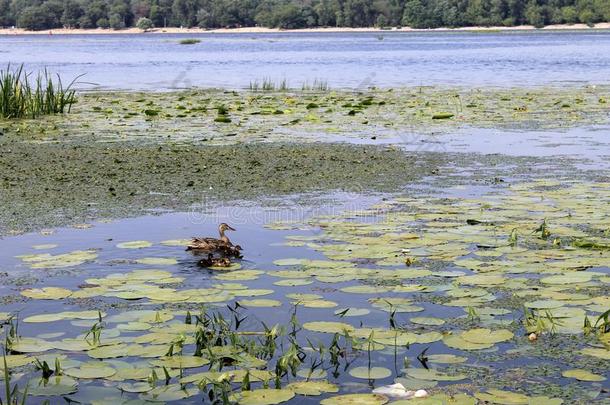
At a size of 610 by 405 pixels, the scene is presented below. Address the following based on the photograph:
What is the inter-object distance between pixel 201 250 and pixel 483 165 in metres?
5.60

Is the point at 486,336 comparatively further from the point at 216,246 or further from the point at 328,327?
the point at 216,246

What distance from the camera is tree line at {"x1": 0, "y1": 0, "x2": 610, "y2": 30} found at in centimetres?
13025

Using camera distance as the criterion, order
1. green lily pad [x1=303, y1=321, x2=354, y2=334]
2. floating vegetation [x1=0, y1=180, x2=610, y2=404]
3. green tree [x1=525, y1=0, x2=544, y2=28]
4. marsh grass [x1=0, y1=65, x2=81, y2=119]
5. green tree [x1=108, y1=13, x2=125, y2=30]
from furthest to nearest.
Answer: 1. green tree [x1=108, y1=13, x2=125, y2=30]
2. green tree [x1=525, y1=0, x2=544, y2=28]
3. marsh grass [x1=0, y1=65, x2=81, y2=119]
4. green lily pad [x1=303, y1=321, x2=354, y2=334]
5. floating vegetation [x1=0, y1=180, x2=610, y2=404]

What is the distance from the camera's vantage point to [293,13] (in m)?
152

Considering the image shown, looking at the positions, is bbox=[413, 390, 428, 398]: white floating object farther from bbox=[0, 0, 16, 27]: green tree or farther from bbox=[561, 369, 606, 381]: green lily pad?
bbox=[0, 0, 16, 27]: green tree

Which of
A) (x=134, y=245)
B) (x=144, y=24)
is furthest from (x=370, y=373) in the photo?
(x=144, y=24)

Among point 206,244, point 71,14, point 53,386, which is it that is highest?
point 71,14

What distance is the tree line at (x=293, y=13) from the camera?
130 meters

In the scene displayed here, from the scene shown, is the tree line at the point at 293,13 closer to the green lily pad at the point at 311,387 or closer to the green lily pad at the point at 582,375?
the green lily pad at the point at 582,375

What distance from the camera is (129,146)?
13.5 metres

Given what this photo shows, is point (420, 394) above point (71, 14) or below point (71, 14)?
below

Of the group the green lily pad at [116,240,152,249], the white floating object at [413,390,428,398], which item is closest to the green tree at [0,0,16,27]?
the green lily pad at [116,240,152,249]

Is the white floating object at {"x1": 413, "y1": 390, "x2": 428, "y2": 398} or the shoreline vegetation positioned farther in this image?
the shoreline vegetation

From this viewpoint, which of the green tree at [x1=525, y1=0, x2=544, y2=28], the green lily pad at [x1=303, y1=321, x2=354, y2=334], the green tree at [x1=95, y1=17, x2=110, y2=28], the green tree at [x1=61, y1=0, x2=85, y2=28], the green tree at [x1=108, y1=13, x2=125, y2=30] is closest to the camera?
the green lily pad at [x1=303, y1=321, x2=354, y2=334]
